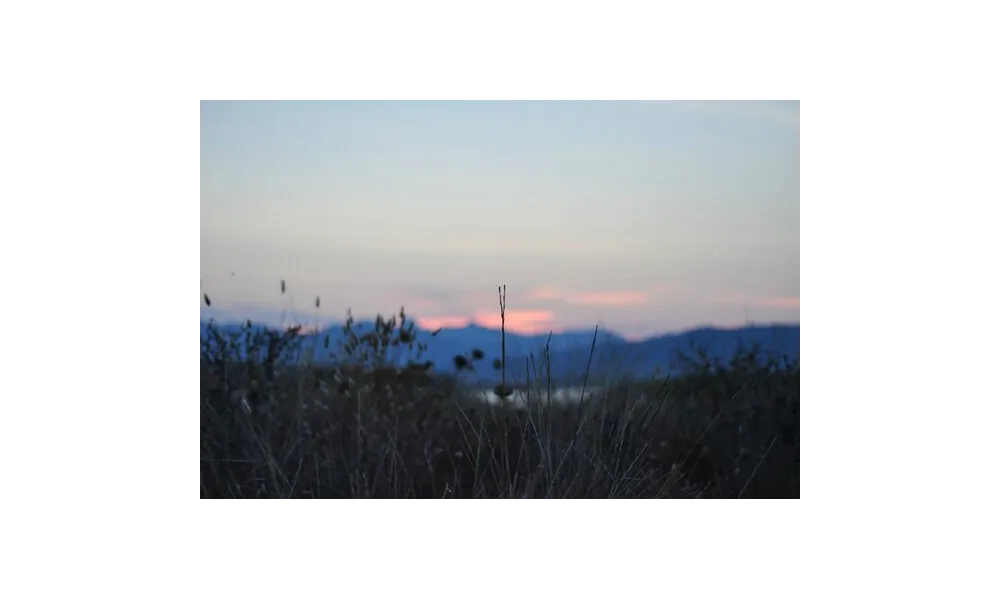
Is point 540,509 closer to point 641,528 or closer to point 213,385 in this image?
point 641,528

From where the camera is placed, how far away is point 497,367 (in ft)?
11.8

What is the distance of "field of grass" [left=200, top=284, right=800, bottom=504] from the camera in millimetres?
3502

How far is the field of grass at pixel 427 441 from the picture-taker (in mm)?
3502

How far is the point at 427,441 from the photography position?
3.81 m

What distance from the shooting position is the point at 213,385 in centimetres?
382
